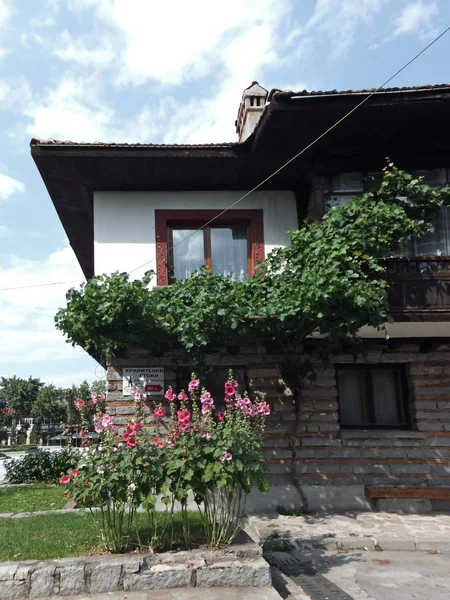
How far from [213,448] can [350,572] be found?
2.26m

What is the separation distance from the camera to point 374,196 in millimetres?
8688

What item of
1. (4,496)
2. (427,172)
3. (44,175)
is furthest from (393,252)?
(4,496)

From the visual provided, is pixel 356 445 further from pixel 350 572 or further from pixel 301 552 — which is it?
pixel 350 572

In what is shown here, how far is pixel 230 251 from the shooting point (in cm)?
994

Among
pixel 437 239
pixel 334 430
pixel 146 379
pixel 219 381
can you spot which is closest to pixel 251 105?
pixel 437 239

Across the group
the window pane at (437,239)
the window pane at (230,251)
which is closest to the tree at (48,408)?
the window pane at (230,251)

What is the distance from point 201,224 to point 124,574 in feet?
21.5

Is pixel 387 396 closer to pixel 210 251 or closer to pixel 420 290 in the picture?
pixel 420 290

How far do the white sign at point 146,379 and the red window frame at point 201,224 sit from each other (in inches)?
68.4

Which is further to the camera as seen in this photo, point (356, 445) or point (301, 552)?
point (356, 445)

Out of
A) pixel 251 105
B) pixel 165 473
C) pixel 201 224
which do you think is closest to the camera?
pixel 165 473

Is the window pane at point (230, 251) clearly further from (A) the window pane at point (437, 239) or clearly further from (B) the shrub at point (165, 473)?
(B) the shrub at point (165, 473)

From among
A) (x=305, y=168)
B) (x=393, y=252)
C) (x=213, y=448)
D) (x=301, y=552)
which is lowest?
(x=301, y=552)

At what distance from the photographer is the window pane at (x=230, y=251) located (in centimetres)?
982
